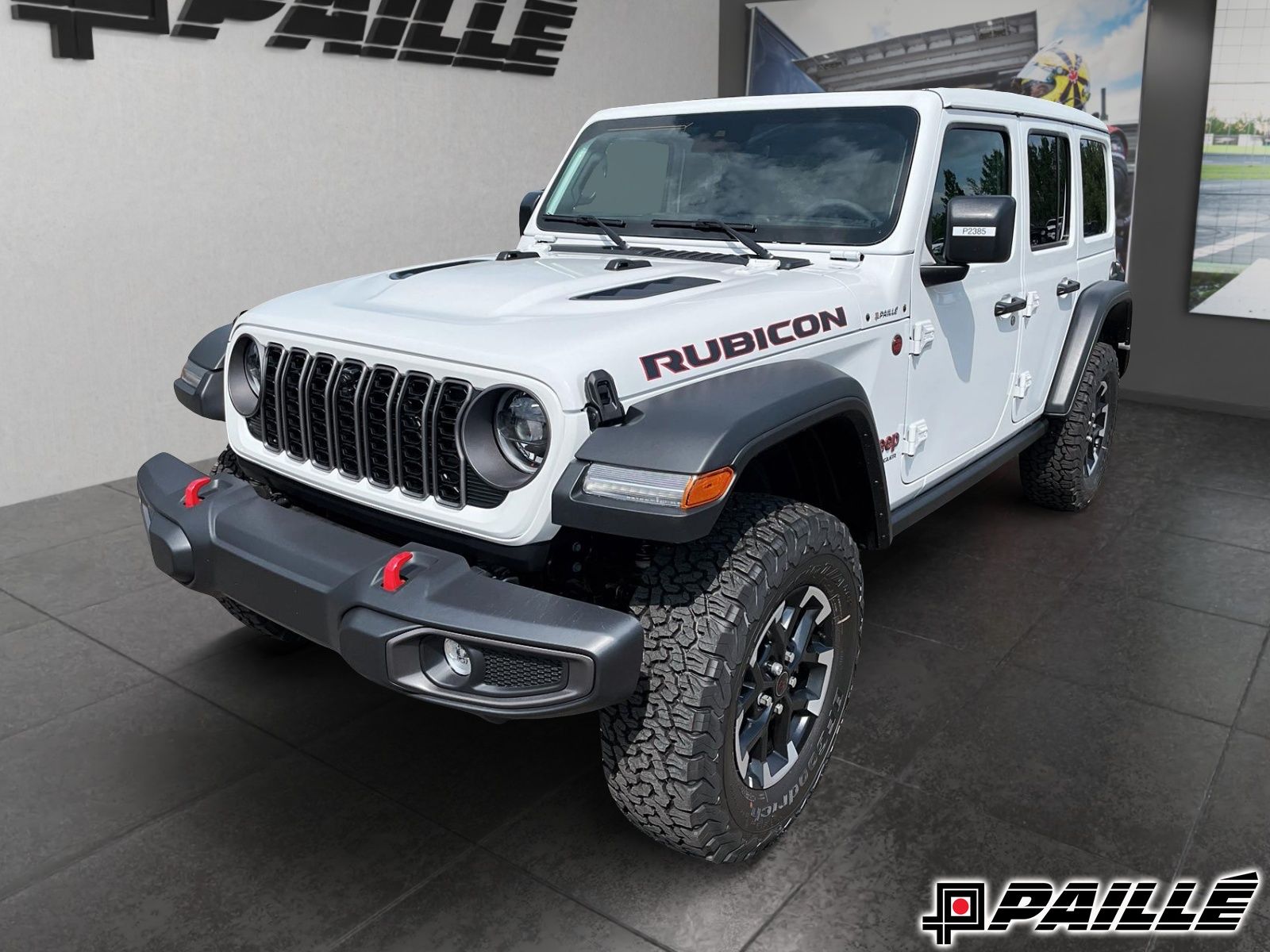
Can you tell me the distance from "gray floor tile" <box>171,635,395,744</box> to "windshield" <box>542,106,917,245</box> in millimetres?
1645

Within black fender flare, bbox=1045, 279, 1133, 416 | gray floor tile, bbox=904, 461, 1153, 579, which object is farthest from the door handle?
gray floor tile, bbox=904, 461, 1153, 579

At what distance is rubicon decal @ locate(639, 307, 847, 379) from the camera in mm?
2324

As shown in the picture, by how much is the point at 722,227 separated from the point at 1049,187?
5.34 ft

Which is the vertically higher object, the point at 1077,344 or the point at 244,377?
the point at 244,377

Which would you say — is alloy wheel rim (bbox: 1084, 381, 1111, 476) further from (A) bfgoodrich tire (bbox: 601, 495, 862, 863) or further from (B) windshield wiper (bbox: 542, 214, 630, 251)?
(A) bfgoodrich tire (bbox: 601, 495, 862, 863)

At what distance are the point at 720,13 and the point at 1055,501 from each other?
5.91m

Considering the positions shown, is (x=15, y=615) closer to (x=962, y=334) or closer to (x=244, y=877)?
(x=244, y=877)

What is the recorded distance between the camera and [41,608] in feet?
12.9

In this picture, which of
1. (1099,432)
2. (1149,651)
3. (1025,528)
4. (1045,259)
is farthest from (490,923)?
(1099,432)

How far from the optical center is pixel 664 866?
2.49 metres

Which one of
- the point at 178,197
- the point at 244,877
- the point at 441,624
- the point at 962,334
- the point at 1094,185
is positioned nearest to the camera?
the point at 441,624

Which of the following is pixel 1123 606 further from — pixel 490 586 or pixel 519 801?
pixel 490 586

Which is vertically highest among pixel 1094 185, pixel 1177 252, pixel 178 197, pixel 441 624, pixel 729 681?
pixel 1094 185

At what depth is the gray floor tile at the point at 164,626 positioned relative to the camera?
358 centimetres
